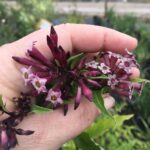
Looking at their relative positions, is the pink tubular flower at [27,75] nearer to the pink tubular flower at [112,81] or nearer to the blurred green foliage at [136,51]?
the pink tubular flower at [112,81]

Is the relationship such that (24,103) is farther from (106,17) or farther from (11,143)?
(106,17)

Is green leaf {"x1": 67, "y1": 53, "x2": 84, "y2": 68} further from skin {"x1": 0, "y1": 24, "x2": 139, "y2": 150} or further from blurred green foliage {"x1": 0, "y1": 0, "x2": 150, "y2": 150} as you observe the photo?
blurred green foliage {"x1": 0, "y1": 0, "x2": 150, "y2": 150}

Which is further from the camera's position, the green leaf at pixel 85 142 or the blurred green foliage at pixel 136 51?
the blurred green foliage at pixel 136 51

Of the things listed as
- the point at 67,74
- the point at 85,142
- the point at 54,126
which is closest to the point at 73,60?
the point at 67,74

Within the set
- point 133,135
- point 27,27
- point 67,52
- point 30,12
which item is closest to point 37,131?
point 67,52

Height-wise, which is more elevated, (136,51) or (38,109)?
(38,109)

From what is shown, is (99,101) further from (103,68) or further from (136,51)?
(136,51)

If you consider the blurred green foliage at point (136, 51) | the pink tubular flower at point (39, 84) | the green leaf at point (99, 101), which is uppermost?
the pink tubular flower at point (39, 84)

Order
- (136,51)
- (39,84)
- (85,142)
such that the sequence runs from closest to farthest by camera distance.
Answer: (39,84), (85,142), (136,51)

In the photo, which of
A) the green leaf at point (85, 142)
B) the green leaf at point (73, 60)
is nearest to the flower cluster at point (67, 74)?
the green leaf at point (73, 60)
